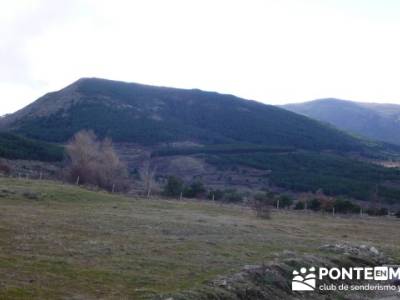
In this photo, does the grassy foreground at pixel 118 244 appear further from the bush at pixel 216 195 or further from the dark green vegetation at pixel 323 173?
the dark green vegetation at pixel 323 173

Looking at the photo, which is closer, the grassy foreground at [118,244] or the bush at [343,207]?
the grassy foreground at [118,244]

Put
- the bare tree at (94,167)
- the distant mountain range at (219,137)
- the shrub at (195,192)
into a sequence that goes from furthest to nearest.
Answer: the distant mountain range at (219,137) < the shrub at (195,192) < the bare tree at (94,167)

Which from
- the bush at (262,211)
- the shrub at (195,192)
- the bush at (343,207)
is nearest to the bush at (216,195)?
the shrub at (195,192)

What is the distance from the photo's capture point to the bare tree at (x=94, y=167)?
6612 centimetres

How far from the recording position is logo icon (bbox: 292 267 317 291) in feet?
66.4

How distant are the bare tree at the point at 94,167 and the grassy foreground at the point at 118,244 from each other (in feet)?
72.0

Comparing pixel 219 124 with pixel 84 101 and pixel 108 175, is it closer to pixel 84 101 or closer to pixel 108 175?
pixel 84 101

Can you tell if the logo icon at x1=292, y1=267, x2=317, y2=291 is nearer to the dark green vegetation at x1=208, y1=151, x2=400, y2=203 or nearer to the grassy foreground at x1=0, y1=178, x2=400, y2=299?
the grassy foreground at x1=0, y1=178, x2=400, y2=299

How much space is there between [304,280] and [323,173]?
101 m

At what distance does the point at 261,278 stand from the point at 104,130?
136541mm

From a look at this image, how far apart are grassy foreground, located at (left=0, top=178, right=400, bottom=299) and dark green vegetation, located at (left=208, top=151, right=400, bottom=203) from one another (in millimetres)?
58076

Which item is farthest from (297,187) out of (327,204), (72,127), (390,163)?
(72,127)

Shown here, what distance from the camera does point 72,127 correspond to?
154 m

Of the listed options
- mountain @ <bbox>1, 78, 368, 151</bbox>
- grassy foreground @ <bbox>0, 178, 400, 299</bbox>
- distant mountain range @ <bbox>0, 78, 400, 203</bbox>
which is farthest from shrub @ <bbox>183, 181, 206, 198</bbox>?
mountain @ <bbox>1, 78, 368, 151</bbox>
